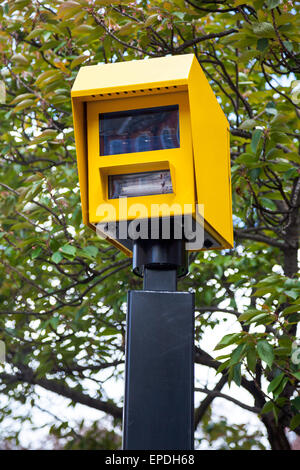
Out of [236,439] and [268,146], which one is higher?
[268,146]

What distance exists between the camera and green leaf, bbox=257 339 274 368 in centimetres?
200

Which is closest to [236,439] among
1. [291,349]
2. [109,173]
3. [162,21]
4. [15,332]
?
[15,332]

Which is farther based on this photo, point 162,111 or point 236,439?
point 236,439

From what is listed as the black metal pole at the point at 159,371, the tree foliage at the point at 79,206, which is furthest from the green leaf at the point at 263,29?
the black metal pole at the point at 159,371

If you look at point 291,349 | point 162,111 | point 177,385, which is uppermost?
point 162,111

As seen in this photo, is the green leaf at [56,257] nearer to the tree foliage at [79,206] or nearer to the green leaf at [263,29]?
the tree foliage at [79,206]

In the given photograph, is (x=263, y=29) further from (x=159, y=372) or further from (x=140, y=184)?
(x=159, y=372)

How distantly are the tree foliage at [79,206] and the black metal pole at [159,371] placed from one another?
747 mm

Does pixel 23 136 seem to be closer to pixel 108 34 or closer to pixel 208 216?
pixel 108 34

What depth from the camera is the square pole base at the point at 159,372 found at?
1.29 m
